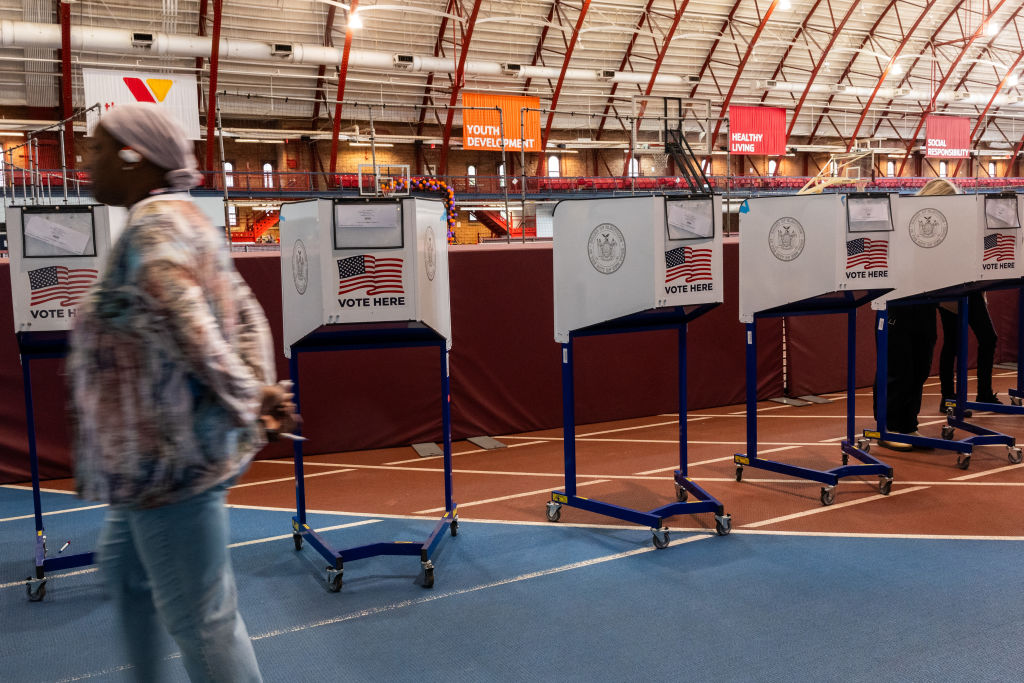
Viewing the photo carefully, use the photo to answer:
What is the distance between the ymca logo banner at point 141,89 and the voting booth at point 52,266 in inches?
467

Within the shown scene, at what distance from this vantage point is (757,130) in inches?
977

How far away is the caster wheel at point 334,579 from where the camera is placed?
11.2ft

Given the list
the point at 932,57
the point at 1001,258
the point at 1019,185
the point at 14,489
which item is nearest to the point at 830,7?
the point at 932,57

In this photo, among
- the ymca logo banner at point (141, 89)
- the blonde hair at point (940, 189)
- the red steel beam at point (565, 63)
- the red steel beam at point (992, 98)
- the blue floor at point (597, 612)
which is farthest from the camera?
the red steel beam at point (992, 98)

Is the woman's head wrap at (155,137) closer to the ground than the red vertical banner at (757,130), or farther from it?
closer to the ground

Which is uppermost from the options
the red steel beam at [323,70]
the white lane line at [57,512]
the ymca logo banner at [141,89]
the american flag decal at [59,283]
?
the red steel beam at [323,70]

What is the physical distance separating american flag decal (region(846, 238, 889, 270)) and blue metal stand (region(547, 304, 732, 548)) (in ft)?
3.47

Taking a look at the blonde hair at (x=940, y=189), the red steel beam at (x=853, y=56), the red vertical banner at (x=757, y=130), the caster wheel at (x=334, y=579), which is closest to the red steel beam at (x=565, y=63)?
the red vertical banner at (x=757, y=130)

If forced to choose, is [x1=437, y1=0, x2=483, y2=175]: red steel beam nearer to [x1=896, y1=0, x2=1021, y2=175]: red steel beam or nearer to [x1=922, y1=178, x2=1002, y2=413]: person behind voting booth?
[x1=922, y1=178, x2=1002, y2=413]: person behind voting booth

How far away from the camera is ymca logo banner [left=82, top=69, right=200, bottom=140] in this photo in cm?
1423

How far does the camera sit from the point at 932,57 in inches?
1133

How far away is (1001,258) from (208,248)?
5.43 metres

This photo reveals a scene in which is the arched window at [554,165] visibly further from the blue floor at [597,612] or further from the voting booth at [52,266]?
the voting booth at [52,266]

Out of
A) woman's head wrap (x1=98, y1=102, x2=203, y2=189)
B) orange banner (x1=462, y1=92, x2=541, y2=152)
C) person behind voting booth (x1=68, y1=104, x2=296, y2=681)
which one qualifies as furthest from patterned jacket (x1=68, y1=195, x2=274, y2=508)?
orange banner (x1=462, y1=92, x2=541, y2=152)
